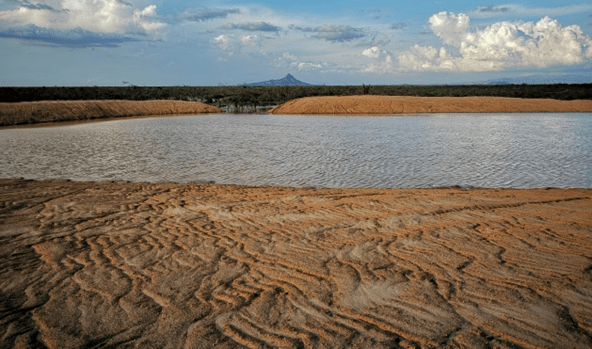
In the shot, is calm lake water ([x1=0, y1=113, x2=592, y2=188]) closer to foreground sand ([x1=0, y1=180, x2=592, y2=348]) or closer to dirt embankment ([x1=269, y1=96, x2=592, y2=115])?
foreground sand ([x1=0, y1=180, x2=592, y2=348])

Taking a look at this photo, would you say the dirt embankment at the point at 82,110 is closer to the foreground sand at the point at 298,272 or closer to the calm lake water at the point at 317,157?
the calm lake water at the point at 317,157

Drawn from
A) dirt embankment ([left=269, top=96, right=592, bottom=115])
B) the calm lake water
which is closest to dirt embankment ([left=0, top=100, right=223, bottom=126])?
the calm lake water

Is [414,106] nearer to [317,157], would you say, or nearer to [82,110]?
[82,110]

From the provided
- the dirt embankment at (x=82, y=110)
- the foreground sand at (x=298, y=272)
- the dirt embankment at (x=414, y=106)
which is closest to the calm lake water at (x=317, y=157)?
the foreground sand at (x=298, y=272)

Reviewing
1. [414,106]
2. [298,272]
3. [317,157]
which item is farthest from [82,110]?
[298,272]

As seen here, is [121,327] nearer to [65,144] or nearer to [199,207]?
[199,207]

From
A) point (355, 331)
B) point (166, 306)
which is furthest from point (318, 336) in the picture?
point (166, 306)
